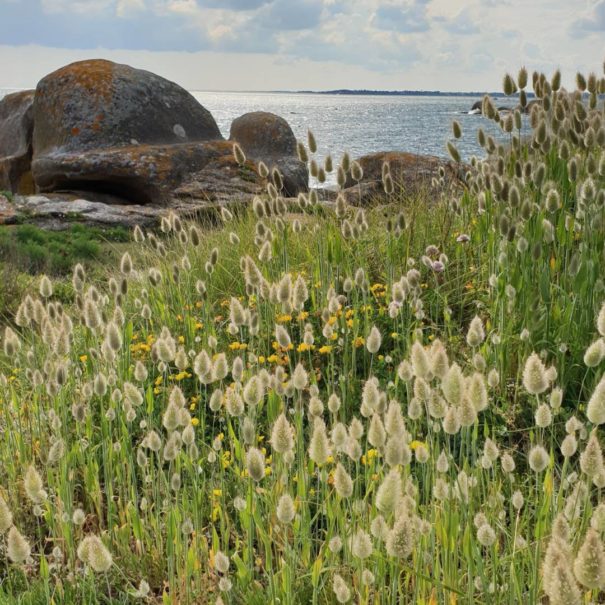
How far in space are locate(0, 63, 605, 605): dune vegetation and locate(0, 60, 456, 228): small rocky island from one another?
6.26 m

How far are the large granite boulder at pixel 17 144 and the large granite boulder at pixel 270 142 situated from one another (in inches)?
172

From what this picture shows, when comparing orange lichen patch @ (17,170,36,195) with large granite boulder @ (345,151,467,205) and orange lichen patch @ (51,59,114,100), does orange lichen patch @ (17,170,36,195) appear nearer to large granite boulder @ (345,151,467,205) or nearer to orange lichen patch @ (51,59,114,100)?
orange lichen patch @ (51,59,114,100)

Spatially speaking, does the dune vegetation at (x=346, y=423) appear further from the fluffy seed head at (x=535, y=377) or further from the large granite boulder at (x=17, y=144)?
the large granite boulder at (x=17, y=144)

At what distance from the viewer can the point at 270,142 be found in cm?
1483

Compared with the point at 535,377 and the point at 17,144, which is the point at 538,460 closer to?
the point at 535,377

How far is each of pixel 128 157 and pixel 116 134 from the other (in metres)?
0.78

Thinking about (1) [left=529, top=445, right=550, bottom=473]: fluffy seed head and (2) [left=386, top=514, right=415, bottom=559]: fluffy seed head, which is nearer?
(2) [left=386, top=514, right=415, bottom=559]: fluffy seed head

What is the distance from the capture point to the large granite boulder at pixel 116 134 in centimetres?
1256

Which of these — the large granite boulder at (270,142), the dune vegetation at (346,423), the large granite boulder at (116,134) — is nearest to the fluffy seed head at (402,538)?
the dune vegetation at (346,423)

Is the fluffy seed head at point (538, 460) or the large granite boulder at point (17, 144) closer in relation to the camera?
the fluffy seed head at point (538, 460)

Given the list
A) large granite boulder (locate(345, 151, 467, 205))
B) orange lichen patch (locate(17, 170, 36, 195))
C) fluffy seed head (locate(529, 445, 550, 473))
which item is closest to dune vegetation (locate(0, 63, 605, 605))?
fluffy seed head (locate(529, 445, 550, 473))

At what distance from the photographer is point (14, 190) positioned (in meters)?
15.0

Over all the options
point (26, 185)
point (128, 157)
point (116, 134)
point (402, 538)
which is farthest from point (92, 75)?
point (402, 538)

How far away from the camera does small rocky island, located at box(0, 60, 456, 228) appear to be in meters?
11.8
